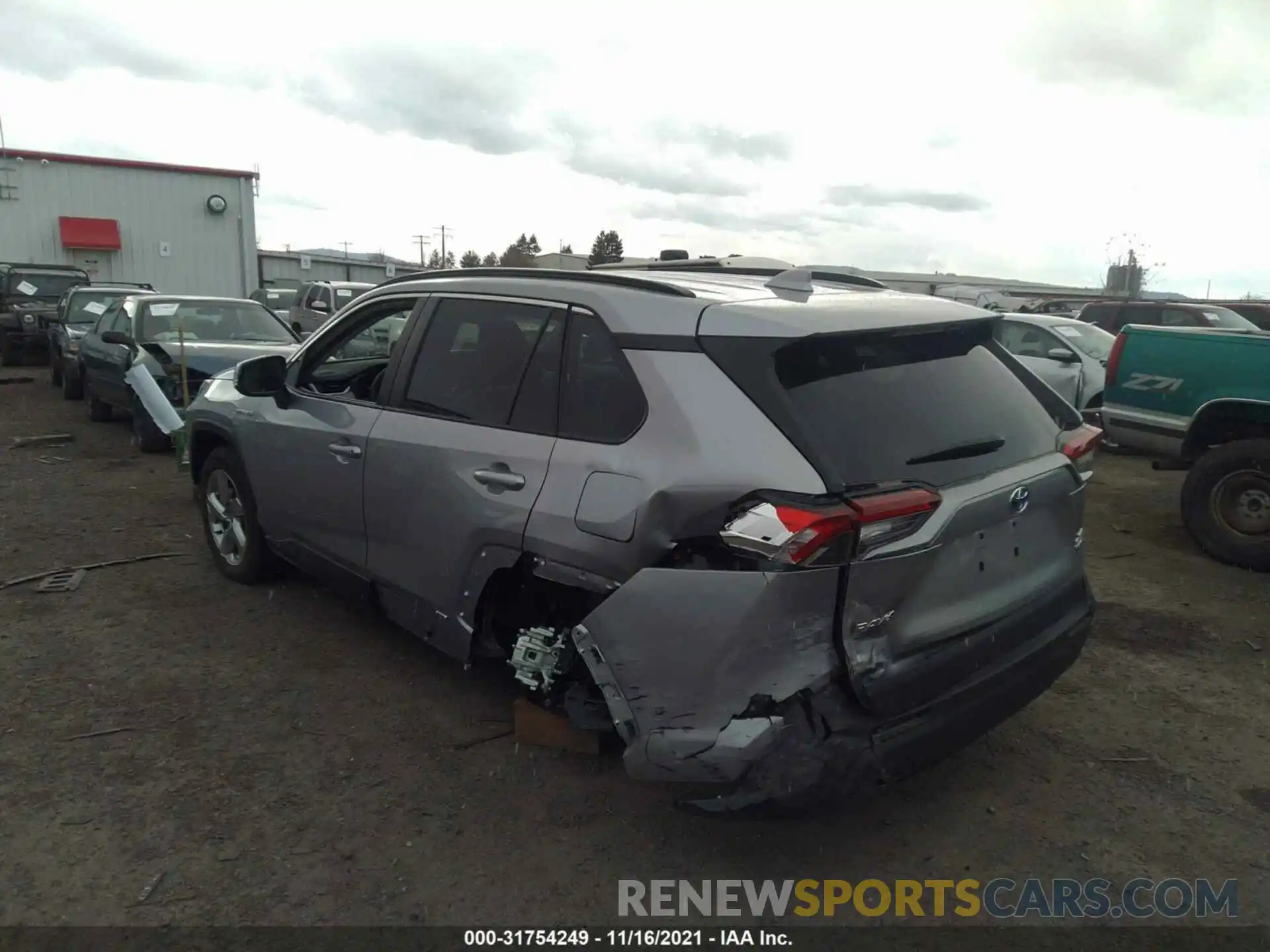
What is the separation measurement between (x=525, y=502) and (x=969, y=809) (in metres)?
1.90

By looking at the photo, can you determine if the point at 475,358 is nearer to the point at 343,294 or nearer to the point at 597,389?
the point at 597,389

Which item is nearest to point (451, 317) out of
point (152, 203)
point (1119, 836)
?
point (1119, 836)

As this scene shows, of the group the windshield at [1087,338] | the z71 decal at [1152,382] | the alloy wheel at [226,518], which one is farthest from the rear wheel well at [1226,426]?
the alloy wheel at [226,518]

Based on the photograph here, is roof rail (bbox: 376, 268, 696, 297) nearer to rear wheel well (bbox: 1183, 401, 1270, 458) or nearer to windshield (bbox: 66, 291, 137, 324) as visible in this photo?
rear wheel well (bbox: 1183, 401, 1270, 458)

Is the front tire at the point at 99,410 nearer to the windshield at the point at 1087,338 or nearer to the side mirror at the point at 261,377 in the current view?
the side mirror at the point at 261,377

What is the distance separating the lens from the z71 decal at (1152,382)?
629 cm

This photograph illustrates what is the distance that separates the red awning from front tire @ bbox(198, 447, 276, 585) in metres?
27.5

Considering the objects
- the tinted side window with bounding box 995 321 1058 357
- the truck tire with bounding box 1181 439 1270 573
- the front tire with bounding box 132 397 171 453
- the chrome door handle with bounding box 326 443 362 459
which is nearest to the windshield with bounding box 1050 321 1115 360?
the tinted side window with bounding box 995 321 1058 357

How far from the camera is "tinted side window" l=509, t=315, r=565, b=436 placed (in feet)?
10.2

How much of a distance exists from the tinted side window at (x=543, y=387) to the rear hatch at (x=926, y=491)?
0.68m

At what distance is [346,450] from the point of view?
3.93m

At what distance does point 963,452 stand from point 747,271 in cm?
130

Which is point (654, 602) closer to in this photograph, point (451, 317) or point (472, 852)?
point (472, 852)

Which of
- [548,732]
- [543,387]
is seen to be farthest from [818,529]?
[548,732]
